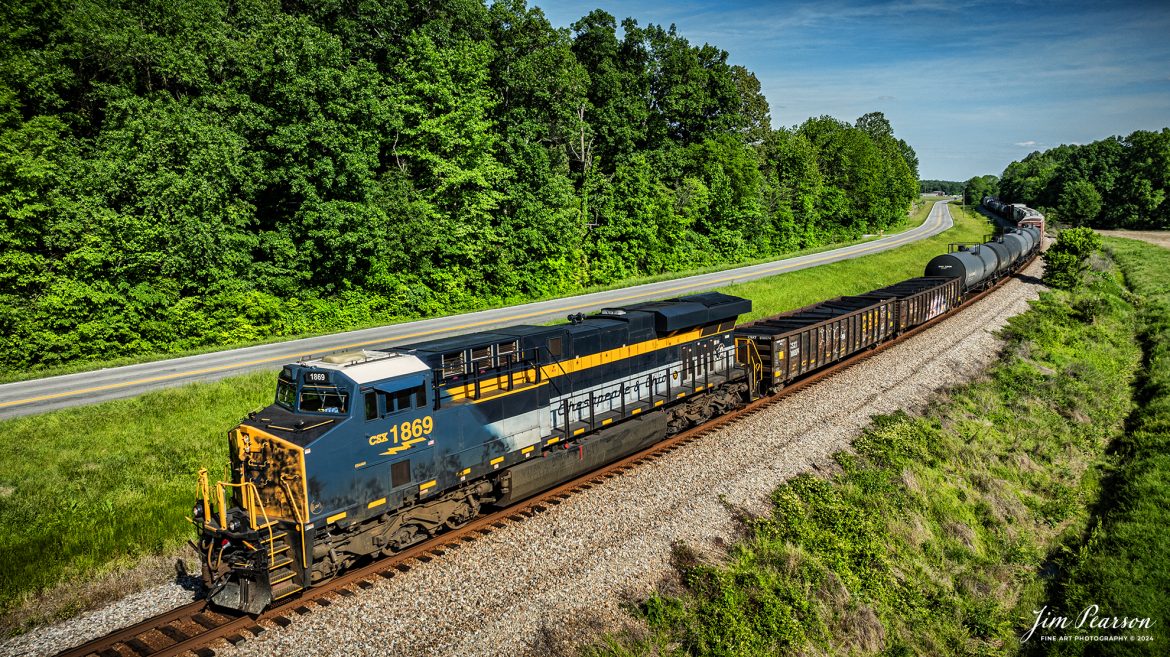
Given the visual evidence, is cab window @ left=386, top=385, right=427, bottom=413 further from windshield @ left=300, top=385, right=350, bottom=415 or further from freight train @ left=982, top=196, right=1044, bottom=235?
freight train @ left=982, top=196, right=1044, bottom=235

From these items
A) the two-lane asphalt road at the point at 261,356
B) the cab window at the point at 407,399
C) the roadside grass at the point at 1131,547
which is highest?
the cab window at the point at 407,399

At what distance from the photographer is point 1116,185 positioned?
10938cm

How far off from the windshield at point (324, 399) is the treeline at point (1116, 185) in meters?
120

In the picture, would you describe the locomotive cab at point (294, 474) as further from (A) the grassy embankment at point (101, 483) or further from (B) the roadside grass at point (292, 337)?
(B) the roadside grass at point (292, 337)

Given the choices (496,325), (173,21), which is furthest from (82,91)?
(496,325)

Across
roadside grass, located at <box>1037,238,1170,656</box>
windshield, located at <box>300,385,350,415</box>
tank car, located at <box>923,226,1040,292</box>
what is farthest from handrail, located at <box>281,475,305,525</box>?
tank car, located at <box>923,226,1040,292</box>

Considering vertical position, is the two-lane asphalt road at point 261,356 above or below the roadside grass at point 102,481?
above

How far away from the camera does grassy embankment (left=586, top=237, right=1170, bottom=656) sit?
36.8ft

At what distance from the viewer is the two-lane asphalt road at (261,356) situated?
21328 millimetres

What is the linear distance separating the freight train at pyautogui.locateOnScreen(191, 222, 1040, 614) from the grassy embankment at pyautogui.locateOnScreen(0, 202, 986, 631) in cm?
Answer: 156

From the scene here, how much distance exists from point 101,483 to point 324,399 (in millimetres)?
8246

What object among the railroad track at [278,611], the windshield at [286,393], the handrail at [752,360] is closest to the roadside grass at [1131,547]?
the handrail at [752,360]

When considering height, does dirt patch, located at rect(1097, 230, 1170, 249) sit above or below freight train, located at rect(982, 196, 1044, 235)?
below

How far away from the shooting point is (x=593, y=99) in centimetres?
5019
